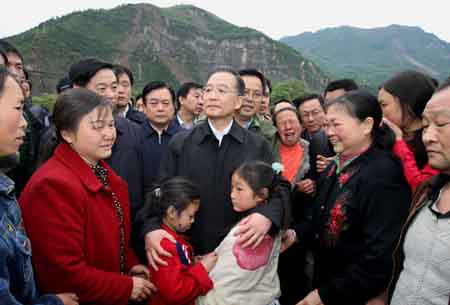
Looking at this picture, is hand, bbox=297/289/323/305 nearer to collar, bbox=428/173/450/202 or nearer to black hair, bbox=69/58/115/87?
collar, bbox=428/173/450/202

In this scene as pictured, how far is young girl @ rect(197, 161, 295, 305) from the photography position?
231 centimetres

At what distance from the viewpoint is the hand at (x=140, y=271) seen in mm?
2496

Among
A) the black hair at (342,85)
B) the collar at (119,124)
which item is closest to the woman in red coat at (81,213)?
the collar at (119,124)

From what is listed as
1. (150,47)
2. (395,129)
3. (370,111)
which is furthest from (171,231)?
(150,47)

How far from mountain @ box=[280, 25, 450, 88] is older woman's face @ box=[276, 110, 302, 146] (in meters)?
108

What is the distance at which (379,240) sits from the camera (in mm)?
2242

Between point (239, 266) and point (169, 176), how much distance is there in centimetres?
89

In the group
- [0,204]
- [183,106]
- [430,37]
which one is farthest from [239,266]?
[430,37]

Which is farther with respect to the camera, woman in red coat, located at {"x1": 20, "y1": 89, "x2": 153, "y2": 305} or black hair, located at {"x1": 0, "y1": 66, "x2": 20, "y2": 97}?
woman in red coat, located at {"x1": 20, "y1": 89, "x2": 153, "y2": 305}

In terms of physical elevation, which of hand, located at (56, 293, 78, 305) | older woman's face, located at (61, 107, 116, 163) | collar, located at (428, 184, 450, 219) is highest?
older woman's face, located at (61, 107, 116, 163)

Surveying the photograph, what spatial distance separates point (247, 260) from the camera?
7.67ft

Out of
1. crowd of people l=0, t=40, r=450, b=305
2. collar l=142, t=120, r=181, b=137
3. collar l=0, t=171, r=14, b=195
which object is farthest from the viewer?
collar l=142, t=120, r=181, b=137

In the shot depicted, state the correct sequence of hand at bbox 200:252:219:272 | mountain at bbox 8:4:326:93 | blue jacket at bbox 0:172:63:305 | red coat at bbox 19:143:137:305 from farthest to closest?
mountain at bbox 8:4:326:93, hand at bbox 200:252:219:272, red coat at bbox 19:143:137:305, blue jacket at bbox 0:172:63:305

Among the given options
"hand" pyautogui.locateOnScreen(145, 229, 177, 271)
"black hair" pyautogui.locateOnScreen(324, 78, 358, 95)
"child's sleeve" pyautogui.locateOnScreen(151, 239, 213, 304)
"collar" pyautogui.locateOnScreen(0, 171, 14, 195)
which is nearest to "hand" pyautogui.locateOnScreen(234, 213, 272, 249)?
"child's sleeve" pyautogui.locateOnScreen(151, 239, 213, 304)
